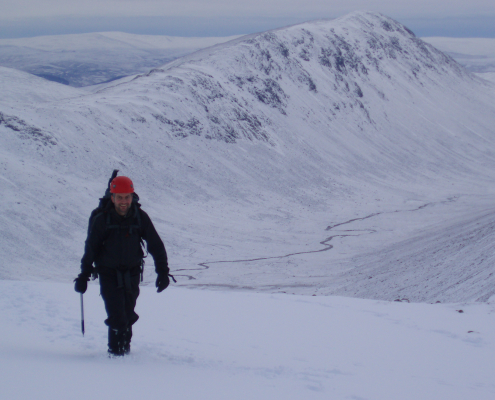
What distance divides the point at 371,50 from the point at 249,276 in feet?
249

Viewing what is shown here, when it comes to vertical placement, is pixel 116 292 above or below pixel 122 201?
below

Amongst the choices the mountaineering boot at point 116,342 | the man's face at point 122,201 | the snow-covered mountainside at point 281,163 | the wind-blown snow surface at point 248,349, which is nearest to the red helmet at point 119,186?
the man's face at point 122,201

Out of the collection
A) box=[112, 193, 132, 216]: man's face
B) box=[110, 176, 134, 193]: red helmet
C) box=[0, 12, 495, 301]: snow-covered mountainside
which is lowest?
box=[0, 12, 495, 301]: snow-covered mountainside

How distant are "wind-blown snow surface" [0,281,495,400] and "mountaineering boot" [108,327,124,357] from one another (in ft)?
0.49

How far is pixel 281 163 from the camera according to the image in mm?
61688

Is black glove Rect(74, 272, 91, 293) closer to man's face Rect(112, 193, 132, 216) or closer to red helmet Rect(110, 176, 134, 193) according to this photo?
man's face Rect(112, 193, 132, 216)

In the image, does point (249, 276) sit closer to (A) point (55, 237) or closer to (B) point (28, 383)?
(A) point (55, 237)

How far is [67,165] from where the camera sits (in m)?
43.4

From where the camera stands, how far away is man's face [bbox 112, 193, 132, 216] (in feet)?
19.8

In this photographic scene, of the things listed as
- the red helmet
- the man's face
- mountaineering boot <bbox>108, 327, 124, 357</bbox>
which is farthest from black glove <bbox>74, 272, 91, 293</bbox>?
the red helmet

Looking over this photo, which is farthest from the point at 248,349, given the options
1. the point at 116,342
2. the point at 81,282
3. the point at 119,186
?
the point at 119,186

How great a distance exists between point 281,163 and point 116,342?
56145 mm

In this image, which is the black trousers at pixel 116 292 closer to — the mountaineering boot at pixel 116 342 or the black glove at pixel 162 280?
the mountaineering boot at pixel 116 342

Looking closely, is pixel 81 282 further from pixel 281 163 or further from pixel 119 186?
pixel 281 163
